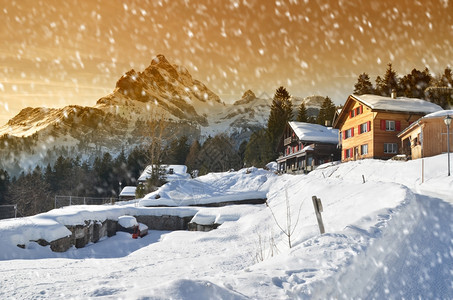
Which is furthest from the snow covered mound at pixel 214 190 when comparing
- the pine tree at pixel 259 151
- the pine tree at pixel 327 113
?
the pine tree at pixel 327 113

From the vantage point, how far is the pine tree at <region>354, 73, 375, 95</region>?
7146cm

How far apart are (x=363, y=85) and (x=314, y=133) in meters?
30.2

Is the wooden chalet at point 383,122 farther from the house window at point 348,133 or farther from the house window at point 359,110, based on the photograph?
the house window at point 348,133

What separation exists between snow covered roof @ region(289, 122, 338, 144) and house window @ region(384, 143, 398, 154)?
1212 centimetres

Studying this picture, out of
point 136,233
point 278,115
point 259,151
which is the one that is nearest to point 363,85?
point 278,115

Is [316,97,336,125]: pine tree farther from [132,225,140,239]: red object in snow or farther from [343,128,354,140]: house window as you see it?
[132,225,140,239]: red object in snow

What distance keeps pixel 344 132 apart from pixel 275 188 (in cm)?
1714

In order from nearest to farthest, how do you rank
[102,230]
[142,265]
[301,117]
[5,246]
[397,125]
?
[142,265]
[5,246]
[102,230]
[397,125]
[301,117]

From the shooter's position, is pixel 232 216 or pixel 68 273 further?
pixel 232 216

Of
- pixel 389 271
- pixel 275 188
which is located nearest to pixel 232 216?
pixel 275 188

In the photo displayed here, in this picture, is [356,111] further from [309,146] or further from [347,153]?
[309,146]

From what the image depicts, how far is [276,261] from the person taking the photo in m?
6.71

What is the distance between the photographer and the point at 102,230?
70.6 ft

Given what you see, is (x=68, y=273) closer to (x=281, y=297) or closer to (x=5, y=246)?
(x=5, y=246)
